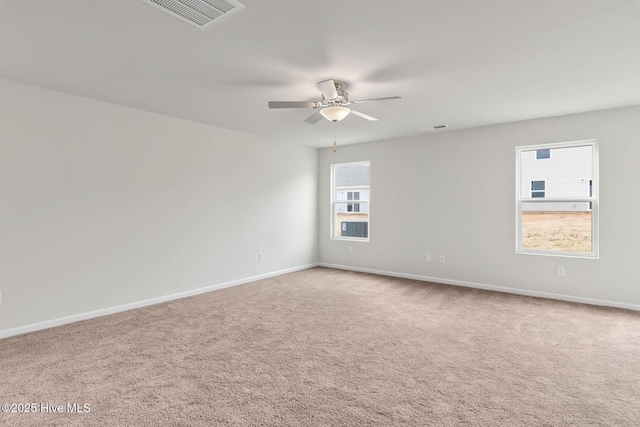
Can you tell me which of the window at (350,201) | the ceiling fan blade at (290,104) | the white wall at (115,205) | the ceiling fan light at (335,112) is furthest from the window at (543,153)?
the white wall at (115,205)

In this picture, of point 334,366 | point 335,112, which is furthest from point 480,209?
point 334,366

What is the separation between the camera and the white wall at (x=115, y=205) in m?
3.17

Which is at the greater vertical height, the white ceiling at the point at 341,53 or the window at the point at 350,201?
the white ceiling at the point at 341,53

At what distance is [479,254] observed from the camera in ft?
16.3

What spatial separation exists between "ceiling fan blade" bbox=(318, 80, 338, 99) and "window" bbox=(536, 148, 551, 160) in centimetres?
334

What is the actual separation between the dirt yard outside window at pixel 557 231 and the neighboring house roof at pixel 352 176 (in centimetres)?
272

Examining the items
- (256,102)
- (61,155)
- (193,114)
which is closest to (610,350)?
(256,102)

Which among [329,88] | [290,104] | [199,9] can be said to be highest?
[199,9]

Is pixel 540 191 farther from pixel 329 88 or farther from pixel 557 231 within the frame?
pixel 329 88

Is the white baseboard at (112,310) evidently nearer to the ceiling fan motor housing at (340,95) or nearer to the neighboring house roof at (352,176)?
the neighboring house roof at (352,176)

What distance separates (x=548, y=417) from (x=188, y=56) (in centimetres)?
349

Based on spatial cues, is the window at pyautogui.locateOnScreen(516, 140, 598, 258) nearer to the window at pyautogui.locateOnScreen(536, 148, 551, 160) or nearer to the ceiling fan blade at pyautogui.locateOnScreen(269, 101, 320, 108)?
the window at pyautogui.locateOnScreen(536, 148, 551, 160)

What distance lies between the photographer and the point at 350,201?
21.3 ft

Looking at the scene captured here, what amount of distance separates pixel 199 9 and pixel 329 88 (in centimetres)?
127
